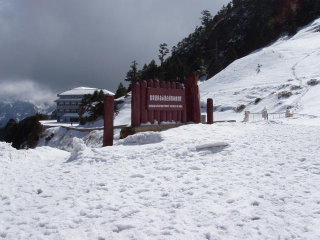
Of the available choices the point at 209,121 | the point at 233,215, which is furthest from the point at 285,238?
the point at 209,121

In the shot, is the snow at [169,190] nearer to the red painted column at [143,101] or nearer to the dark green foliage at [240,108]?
the red painted column at [143,101]

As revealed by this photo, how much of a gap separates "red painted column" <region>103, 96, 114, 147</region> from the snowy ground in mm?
2494

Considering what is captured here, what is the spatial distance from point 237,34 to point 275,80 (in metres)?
46.2

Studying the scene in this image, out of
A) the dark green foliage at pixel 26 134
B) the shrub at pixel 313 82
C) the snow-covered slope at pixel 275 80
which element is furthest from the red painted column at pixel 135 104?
the dark green foliage at pixel 26 134

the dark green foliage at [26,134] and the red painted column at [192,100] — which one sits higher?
the red painted column at [192,100]

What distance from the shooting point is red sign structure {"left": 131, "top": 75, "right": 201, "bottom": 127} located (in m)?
13.1

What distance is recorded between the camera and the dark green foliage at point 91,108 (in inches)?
2186

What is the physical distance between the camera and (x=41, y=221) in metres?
4.87

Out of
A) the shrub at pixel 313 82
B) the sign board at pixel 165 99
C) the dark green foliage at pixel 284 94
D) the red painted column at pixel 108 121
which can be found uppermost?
the shrub at pixel 313 82

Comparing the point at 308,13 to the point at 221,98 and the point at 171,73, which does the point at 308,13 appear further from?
the point at 221,98

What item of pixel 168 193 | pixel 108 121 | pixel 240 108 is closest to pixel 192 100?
pixel 108 121

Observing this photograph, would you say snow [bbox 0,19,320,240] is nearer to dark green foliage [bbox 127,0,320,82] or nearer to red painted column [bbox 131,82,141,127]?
red painted column [bbox 131,82,141,127]

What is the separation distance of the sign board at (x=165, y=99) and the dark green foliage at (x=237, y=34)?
60.1 m

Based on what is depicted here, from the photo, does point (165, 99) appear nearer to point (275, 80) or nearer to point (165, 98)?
point (165, 98)
